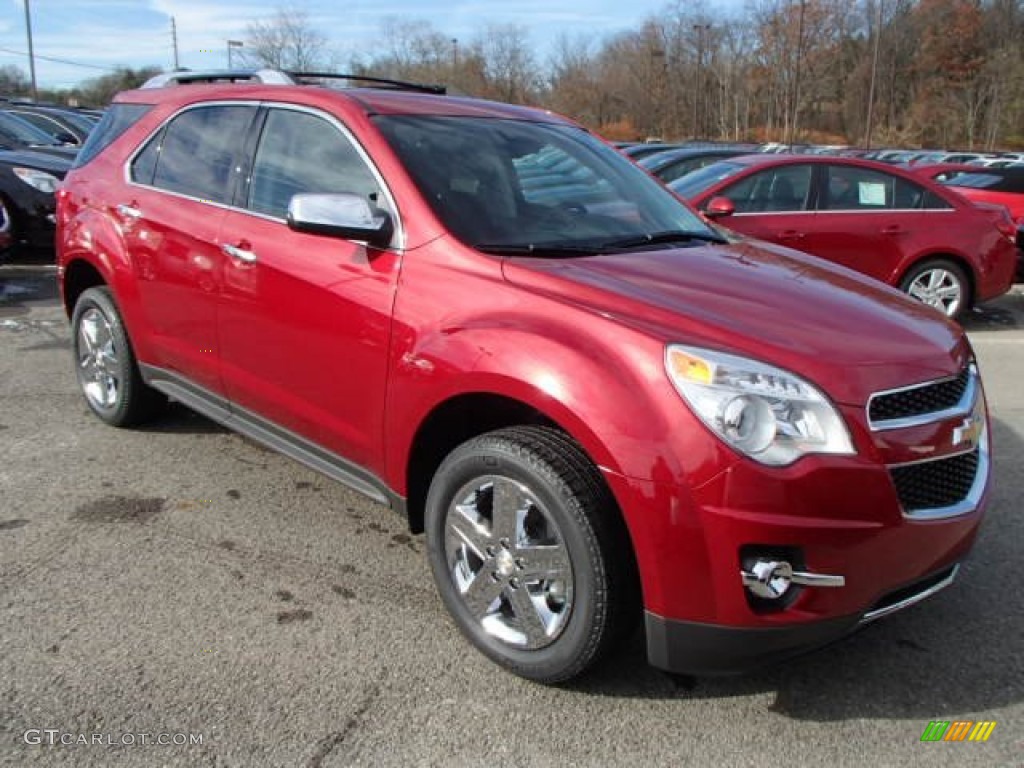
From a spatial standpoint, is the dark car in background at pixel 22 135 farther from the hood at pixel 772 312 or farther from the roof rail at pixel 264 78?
the hood at pixel 772 312

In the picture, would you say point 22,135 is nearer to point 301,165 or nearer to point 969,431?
point 301,165

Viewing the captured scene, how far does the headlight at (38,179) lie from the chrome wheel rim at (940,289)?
8.67 m

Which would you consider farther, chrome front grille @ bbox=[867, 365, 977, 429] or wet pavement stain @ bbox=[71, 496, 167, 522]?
wet pavement stain @ bbox=[71, 496, 167, 522]

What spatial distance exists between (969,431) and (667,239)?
1341 mm

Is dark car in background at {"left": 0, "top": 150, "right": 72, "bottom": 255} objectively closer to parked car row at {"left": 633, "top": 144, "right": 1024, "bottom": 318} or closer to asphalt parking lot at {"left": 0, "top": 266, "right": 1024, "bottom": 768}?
asphalt parking lot at {"left": 0, "top": 266, "right": 1024, "bottom": 768}

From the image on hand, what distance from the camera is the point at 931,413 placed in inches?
98.7

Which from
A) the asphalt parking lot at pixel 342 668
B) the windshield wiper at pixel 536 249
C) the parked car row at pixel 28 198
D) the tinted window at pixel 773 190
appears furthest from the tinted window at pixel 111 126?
the tinted window at pixel 773 190

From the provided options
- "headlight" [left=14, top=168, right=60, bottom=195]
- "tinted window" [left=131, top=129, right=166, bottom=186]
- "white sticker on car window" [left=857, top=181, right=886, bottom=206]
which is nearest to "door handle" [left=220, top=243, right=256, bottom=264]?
"tinted window" [left=131, top=129, right=166, bottom=186]

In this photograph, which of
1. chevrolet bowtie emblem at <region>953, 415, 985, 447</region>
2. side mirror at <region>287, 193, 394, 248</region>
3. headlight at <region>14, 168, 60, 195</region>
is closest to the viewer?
chevrolet bowtie emblem at <region>953, 415, 985, 447</region>

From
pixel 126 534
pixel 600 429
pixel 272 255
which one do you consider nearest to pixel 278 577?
pixel 126 534

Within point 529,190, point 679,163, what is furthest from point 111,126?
point 679,163

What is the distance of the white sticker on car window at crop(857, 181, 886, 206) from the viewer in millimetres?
8117

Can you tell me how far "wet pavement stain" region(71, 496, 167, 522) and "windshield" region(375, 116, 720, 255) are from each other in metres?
1.96

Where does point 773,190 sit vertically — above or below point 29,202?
above
